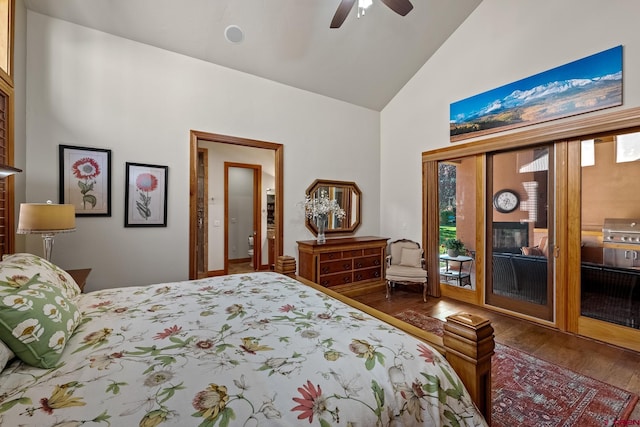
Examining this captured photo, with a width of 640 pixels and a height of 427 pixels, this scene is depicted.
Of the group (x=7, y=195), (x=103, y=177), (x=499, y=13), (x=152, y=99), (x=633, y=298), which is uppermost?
(x=499, y=13)

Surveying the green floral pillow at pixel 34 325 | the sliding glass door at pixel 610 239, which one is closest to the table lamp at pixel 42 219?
the green floral pillow at pixel 34 325

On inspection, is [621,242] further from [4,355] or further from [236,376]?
[4,355]

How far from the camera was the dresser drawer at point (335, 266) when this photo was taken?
13.0 ft

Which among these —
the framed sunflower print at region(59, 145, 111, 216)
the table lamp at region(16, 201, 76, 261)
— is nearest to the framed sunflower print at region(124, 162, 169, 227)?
the framed sunflower print at region(59, 145, 111, 216)

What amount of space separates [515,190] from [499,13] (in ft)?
7.19

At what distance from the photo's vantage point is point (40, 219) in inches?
79.9

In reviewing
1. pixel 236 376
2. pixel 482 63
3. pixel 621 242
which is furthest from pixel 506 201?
pixel 236 376

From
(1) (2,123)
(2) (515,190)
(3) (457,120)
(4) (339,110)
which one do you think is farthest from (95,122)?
(2) (515,190)

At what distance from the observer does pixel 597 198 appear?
2.85m

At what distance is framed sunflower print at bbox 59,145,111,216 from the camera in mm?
2730

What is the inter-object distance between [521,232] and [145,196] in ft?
14.4

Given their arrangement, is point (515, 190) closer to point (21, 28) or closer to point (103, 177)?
point (103, 177)

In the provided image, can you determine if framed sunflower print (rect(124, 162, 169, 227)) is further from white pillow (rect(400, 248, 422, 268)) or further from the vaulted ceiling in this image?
white pillow (rect(400, 248, 422, 268))

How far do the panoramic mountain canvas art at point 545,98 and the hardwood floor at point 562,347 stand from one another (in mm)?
2290
